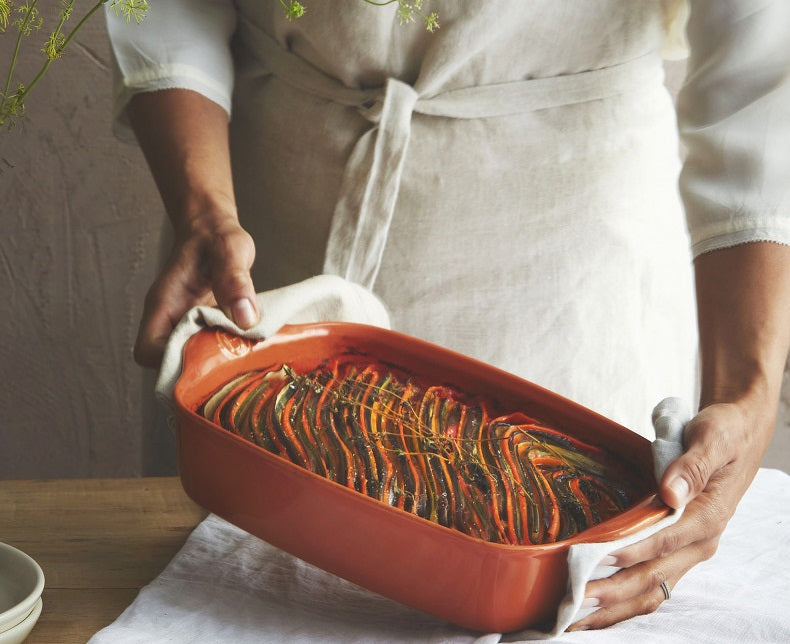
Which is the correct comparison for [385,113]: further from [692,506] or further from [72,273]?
[72,273]

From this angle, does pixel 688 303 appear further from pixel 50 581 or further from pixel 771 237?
pixel 50 581

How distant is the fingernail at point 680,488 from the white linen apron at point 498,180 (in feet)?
1.03

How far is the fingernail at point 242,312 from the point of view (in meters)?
0.60

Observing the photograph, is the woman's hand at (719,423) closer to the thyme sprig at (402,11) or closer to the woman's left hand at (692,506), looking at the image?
the woman's left hand at (692,506)

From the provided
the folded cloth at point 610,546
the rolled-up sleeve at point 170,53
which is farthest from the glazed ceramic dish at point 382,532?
the rolled-up sleeve at point 170,53

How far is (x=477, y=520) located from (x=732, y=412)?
0.21 m

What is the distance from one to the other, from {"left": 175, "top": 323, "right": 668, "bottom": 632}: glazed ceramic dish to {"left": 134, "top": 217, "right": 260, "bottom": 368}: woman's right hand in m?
0.06

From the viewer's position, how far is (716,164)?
75 centimetres

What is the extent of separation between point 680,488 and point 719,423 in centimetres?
9

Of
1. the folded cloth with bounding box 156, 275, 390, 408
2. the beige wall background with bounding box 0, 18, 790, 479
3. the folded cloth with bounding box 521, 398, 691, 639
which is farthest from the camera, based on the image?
the beige wall background with bounding box 0, 18, 790, 479

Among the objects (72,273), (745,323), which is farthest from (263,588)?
(72,273)

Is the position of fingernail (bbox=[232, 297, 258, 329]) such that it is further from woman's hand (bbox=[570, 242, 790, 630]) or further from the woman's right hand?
woman's hand (bbox=[570, 242, 790, 630])

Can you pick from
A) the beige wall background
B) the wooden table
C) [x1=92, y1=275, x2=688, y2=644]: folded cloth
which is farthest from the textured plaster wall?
[x1=92, y1=275, x2=688, y2=644]: folded cloth

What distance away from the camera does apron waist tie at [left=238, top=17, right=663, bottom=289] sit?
2.66 ft
